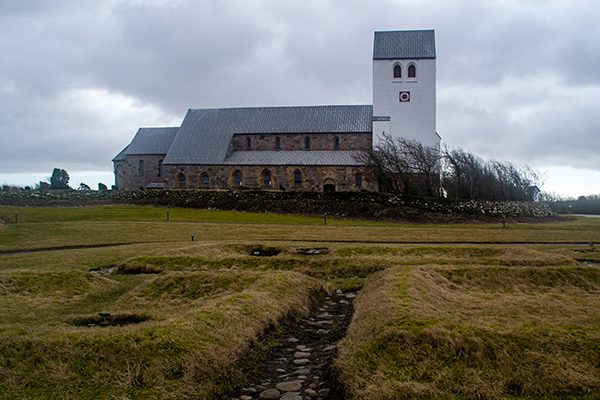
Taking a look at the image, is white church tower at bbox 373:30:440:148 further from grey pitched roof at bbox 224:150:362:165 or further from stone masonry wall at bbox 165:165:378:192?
stone masonry wall at bbox 165:165:378:192

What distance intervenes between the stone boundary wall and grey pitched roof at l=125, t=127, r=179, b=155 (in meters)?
14.0

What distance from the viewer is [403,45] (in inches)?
2196

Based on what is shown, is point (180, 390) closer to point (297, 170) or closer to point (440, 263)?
Answer: point (440, 263)

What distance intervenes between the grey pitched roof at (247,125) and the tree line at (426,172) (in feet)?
18.3

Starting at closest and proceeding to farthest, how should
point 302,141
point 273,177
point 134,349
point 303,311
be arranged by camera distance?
point 134,349
point 303,311
point 273,177
point 302,141

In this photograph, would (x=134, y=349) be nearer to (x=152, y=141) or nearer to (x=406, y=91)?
(x=406, y=91)

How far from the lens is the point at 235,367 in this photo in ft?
23.1

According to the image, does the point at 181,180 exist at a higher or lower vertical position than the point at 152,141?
lower

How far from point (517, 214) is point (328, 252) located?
2823 centimetres

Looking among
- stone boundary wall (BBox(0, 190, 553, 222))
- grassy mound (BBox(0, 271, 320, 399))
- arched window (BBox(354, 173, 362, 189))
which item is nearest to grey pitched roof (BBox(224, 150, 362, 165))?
arched window (BBox(354, 173, 362, 189))

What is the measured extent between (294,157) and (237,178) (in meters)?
6.45

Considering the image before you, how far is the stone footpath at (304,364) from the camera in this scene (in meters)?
6.49

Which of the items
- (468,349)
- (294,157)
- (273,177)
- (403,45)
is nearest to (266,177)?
(273,177)

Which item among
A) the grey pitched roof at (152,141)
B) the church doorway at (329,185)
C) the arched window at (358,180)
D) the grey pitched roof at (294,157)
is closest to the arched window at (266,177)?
the grey pitched roof at (294,157)
